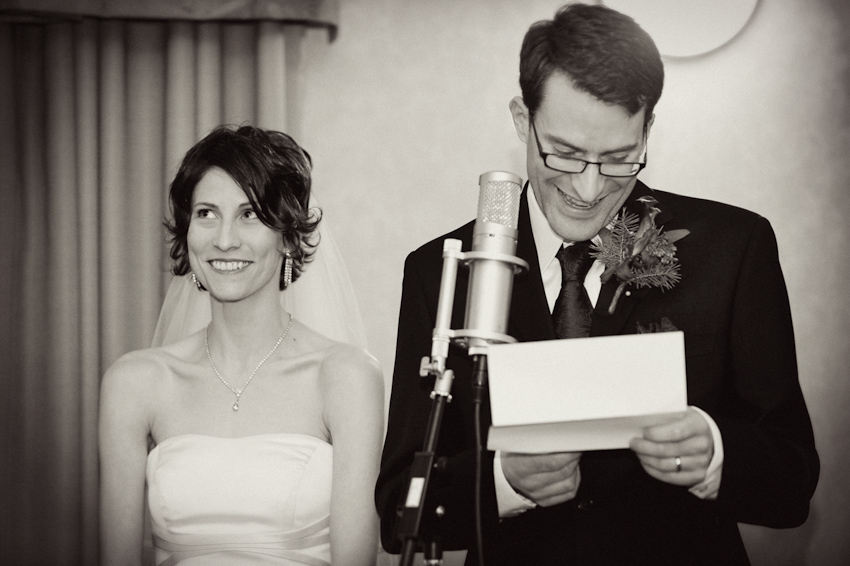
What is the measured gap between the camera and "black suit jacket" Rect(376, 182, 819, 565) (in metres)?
1.62

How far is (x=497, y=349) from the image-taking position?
1.23 m

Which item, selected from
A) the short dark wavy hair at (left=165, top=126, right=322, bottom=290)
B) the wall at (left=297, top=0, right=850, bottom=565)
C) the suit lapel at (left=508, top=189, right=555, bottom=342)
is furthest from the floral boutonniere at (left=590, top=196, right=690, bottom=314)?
the wall at (left=297, top=0, right=850, bottom=565)

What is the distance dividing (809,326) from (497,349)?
2.57 metres

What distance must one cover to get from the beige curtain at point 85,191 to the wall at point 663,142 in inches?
10.6

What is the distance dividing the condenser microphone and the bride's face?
116 cm

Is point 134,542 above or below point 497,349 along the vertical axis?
below

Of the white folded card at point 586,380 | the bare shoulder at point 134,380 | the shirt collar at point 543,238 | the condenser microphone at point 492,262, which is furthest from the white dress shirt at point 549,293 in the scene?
the bare shoulder at point 134,380

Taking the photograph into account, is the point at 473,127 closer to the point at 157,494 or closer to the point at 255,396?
the point at 255,396

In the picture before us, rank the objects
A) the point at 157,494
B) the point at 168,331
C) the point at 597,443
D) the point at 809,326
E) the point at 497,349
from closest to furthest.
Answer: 1. the point at 497,349
2. the point at 597,443
3. the point at 157,494
4. the point at 168,331
5. the point at 809,326

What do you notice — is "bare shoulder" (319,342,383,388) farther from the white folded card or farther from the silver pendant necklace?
the white folded card

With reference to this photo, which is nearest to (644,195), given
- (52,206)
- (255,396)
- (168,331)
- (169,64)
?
(255,396)

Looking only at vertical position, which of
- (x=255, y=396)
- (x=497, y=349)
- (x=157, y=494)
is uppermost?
(x=497, y=349)

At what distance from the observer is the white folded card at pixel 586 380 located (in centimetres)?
122

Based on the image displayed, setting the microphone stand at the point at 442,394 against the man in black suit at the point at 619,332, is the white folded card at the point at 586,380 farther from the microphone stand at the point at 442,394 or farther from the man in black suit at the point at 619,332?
the man in black suit at the point at 619,332
